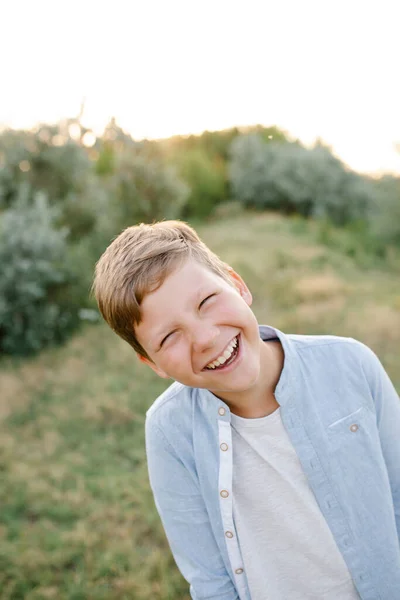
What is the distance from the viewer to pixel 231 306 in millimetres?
1396

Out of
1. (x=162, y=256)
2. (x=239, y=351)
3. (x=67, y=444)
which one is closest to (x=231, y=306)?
(x=239, y=351)

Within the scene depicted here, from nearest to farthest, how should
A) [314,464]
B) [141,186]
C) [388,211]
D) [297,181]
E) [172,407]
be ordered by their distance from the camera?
[314,464]
[172,407]
[141,186]
[388,211]
[297,181]

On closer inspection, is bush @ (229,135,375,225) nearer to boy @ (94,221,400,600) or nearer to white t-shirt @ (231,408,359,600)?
boy @ (94,221,400,600)

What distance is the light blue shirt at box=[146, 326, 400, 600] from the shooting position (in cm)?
146

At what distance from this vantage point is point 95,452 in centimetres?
506

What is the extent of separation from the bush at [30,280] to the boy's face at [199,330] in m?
7.34

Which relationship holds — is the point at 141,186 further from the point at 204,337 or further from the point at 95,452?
the point at 204,337

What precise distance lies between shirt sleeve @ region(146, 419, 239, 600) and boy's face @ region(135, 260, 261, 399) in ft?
0.89

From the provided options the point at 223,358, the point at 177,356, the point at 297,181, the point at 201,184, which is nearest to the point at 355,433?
the point at 223,358

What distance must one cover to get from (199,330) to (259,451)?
0.41 metres

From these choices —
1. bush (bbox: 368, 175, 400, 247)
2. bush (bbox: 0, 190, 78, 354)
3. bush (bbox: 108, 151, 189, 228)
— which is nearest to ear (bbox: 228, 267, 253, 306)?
bush (bbox: 0, 190, 78, 354)

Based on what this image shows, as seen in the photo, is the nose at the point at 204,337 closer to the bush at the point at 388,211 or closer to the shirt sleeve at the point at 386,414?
the shirt sleeve at the point at 386,414

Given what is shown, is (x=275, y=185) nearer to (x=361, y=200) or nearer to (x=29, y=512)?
(x=361, y=200)

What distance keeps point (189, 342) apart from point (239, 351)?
0.47ft
